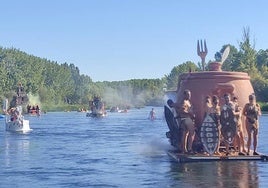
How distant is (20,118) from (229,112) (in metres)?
30.0

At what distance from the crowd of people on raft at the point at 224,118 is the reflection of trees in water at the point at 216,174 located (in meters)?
1.28

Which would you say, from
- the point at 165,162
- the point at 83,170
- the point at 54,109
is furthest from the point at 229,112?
the point at 54,109

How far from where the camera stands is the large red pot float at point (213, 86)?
2100cm

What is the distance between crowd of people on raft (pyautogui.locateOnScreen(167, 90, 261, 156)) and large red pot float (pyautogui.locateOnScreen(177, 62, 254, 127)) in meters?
0.83

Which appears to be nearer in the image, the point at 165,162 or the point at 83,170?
the point at 83,170

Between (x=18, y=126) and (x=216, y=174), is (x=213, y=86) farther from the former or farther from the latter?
(x=18, y=126)

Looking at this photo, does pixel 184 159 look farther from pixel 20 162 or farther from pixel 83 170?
pixel 20 162

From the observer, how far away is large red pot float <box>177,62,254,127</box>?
2100 centimetres

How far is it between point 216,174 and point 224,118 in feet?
11.5

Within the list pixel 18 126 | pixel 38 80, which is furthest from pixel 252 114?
pixel 38 80

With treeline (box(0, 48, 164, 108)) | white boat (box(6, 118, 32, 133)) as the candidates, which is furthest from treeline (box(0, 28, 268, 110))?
white boat (box(6, 118, 32, 133))

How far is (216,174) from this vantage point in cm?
1631

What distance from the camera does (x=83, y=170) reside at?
18422 millimetres

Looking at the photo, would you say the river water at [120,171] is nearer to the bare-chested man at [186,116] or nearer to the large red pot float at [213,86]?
the bare-chested man at [186,116]
